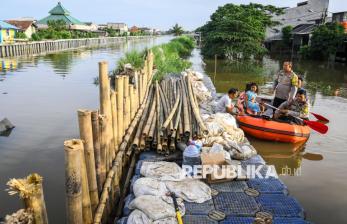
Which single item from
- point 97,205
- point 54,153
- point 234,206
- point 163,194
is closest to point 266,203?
point 234,206

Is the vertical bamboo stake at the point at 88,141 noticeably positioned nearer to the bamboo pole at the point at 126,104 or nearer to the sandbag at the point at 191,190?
the sandbag at the point at 191,190

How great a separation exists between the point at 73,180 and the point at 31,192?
53 cm

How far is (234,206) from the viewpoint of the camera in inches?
189

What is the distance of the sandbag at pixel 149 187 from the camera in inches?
190

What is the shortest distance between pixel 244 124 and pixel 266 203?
171 inches

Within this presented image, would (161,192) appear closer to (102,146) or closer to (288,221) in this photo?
(102,146)

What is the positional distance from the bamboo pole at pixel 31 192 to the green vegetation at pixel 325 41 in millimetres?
31376

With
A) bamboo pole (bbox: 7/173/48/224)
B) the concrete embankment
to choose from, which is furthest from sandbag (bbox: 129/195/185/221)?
the concrete embankment

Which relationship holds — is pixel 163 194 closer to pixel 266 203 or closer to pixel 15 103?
pixel 266 203

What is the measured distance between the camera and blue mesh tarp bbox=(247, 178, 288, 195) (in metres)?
5.31

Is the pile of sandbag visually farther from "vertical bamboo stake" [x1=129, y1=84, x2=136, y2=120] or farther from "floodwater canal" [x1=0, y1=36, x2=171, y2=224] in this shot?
"vertical bamboo stake" [x1=129, y1=84, x2=136, y2=120]

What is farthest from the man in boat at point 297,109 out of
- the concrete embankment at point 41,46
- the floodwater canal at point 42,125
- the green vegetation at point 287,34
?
the green vegetation at point 287,34

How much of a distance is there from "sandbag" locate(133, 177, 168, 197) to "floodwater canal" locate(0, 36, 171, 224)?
1587 millimetres

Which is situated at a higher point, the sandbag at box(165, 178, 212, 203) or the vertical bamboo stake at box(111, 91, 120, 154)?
the vertical bamboo stake at box(111, 91, 120, 154)
